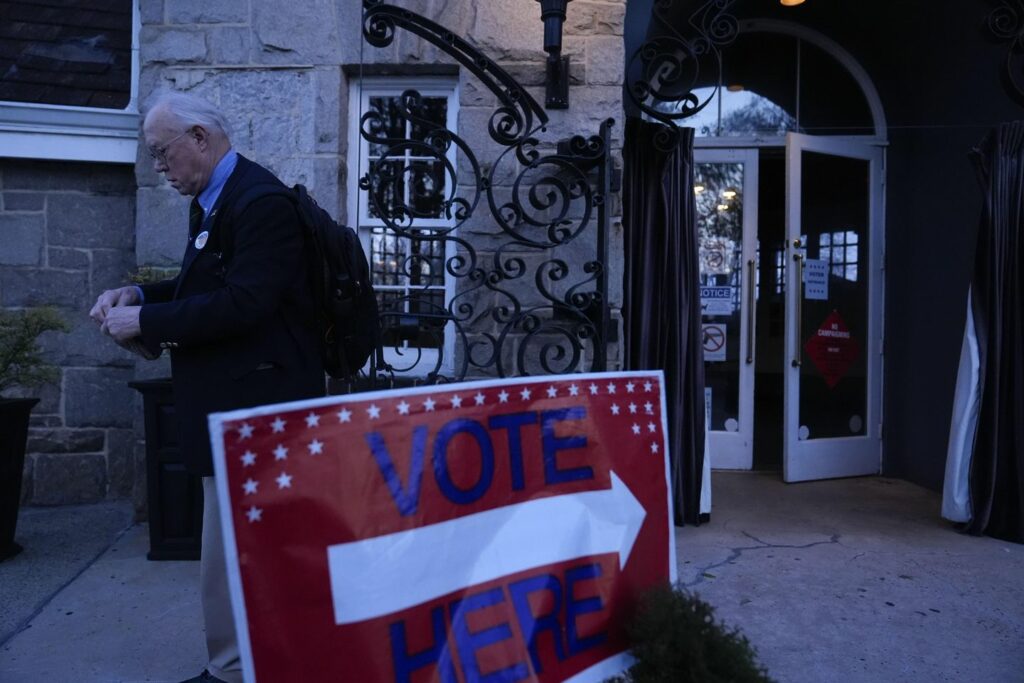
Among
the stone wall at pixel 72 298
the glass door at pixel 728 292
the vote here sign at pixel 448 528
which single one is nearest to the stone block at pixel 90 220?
the stone wall at pixel 72 298

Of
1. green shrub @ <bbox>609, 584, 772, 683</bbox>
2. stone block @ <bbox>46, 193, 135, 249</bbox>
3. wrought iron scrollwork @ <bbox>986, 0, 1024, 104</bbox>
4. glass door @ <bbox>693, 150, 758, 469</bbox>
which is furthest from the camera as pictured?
glass door @ <bbox>693, 150, 758, 469</bbox>

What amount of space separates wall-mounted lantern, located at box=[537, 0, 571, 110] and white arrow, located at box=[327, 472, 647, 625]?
94.1 inches

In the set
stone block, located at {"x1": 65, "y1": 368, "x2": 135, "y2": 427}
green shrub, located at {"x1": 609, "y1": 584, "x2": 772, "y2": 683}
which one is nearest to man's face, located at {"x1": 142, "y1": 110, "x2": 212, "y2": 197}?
green shrub, located at {"x1": 609, "y1": 584, "x2": 772, "y2": 683}

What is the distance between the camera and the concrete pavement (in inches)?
117

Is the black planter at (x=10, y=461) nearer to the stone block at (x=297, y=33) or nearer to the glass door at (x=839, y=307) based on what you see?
the stone block at (x=297, y=33)

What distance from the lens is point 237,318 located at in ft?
7.41

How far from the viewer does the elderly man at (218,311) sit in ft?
7.48

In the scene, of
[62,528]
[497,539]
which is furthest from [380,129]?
[497,539]

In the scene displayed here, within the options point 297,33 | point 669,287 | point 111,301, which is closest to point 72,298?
point 297,33

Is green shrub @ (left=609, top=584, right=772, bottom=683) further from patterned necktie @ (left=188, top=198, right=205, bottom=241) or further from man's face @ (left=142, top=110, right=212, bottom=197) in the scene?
man's face @ (left=142, top=110, right=212, bottom=197)

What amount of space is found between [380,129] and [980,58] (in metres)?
4.01

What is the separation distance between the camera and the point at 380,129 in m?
4.71

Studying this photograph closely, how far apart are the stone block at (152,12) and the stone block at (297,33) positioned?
550 millimetres

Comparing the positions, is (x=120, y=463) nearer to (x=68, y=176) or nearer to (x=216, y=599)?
(x=68, y=176)
